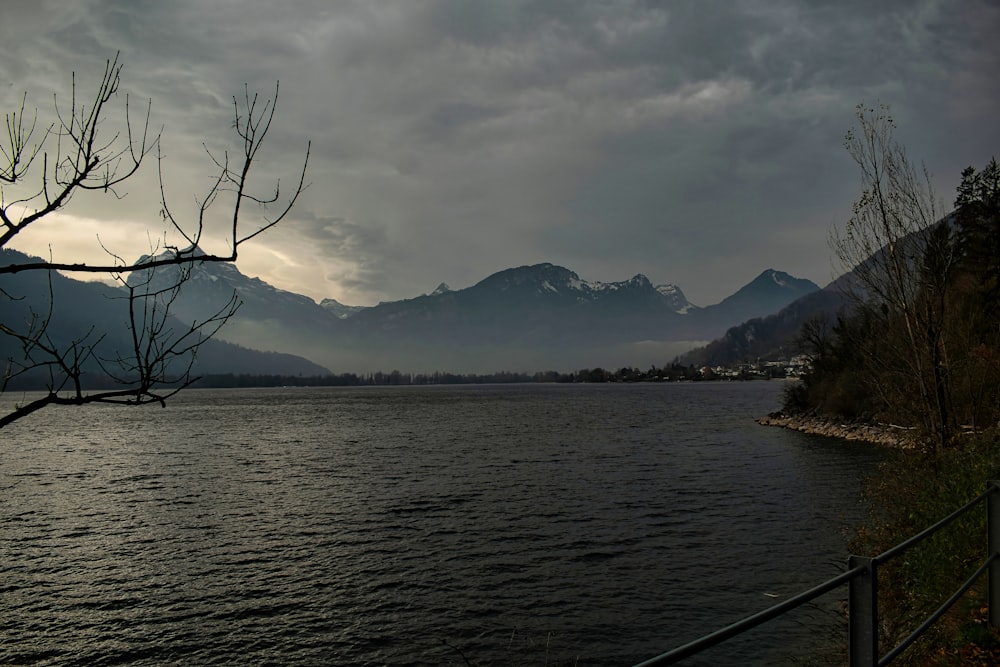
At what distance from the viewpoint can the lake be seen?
46.7 feet

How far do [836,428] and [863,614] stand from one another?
62.1 m

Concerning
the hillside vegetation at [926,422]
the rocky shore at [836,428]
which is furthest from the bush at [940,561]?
the rocky shore at [836,428]

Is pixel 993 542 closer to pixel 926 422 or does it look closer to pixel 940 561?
pixel 940 561

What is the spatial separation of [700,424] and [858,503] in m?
48.5

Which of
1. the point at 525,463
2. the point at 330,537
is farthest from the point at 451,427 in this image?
the point at 330,537

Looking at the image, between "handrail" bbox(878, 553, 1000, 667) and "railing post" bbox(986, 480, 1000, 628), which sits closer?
"handrail" bbox(878, 553, 1000, 667)

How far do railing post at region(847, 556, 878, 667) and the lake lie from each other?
9934 mm

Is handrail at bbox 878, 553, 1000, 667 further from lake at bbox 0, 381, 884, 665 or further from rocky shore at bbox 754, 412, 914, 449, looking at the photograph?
rocky shore at bbox 754, 412, 914, 449

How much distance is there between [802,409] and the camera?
73.9 meters

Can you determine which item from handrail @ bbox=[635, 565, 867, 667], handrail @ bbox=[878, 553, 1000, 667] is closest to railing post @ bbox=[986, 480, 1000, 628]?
handrail @ bbox=[878, 553, 1000, 667]

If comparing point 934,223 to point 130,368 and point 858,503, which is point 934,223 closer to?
point 858,503

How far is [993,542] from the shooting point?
22.6 ft

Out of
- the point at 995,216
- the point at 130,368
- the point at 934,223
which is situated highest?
the point at 995,216

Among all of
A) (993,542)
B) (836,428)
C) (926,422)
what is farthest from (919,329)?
(836,428)
